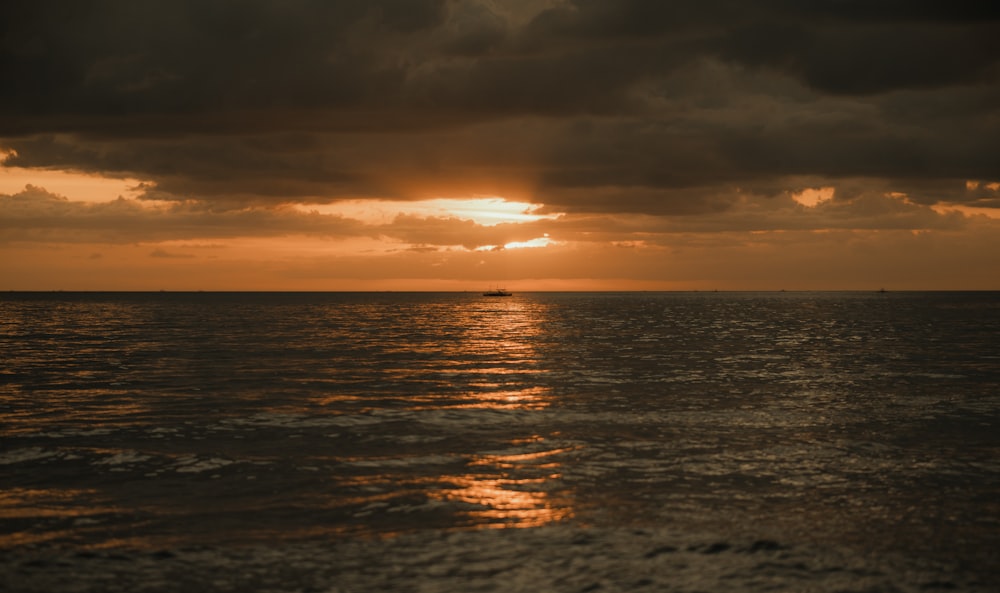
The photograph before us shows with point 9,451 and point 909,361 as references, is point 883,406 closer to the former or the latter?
point 909,361

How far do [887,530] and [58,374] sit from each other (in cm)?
4676

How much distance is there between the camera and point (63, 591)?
13609 millimetres

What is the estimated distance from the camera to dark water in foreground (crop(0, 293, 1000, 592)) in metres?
14.7

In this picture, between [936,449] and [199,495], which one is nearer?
[199,495]

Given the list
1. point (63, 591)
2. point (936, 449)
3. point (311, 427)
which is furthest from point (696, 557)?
point (311, 427)

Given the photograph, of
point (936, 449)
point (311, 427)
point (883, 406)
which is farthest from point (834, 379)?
point (311, 427)

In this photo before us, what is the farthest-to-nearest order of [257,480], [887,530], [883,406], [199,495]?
[883,406], [257,480], [199,495], [887,530]

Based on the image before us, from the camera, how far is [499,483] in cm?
2122

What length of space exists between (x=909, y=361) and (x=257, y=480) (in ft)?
168

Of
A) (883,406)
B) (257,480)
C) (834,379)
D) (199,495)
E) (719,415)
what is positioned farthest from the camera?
(834,379)

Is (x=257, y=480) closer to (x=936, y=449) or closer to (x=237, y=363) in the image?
(x=936, y=449)

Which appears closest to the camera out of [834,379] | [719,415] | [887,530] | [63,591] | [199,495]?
[63,591]

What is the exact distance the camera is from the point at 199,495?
65.3ft

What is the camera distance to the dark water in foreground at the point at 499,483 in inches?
578
